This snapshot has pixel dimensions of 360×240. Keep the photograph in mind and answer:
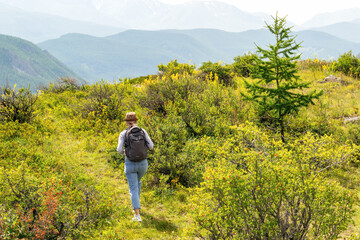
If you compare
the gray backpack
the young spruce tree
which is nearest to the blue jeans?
the gray backpack

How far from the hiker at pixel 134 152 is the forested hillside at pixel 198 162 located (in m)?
0.48

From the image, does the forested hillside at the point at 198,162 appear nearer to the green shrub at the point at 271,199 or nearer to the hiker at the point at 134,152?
the green shrub at the point at 271,199

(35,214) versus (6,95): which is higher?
(6,95)

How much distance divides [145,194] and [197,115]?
4124mm

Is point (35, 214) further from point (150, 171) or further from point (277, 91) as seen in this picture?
point (277, 91)

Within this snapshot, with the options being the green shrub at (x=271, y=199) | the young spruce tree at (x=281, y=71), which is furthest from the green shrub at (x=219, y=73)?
the green shrub at (x=271, y=199)

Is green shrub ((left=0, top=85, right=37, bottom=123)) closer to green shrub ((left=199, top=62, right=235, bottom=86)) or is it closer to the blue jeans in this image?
the blue jeans

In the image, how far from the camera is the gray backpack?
496cm

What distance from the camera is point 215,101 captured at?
10.5m

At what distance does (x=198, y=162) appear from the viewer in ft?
21.3

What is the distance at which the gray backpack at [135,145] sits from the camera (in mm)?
4961

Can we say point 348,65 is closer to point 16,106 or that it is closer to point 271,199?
point 271,199

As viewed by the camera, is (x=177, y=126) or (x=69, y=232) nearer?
(x=69, y=232)

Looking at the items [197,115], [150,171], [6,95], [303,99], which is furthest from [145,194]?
[6,95]
